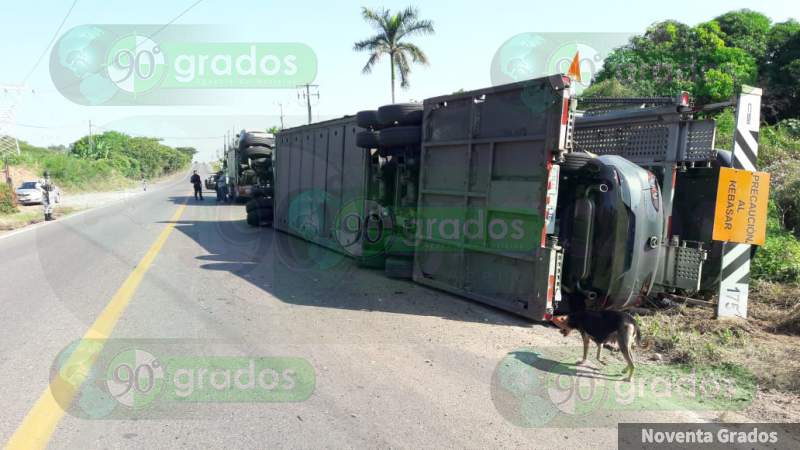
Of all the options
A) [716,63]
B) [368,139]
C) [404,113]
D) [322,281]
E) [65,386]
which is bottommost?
[65,386]

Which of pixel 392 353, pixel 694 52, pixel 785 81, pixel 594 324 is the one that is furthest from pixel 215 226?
pixel 785 81

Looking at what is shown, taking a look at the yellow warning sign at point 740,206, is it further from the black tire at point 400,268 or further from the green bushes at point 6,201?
the green bushes at point 6,201

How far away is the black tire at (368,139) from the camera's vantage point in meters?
8.32

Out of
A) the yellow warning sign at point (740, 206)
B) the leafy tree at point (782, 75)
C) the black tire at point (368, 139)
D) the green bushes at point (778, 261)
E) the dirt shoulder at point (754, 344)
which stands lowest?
the dirt shoulder at point (754, 344)

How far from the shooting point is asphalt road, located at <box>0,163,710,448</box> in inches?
132

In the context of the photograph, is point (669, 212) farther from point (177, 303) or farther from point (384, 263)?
point (177, 303)

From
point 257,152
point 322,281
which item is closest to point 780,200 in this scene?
point 322,281

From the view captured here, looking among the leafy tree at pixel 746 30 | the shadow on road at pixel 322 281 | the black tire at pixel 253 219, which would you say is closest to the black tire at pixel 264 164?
the black tire at pixel 253 219

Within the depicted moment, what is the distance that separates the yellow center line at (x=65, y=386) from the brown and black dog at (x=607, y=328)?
3.98 m

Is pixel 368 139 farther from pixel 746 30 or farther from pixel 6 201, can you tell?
pixel 746 30

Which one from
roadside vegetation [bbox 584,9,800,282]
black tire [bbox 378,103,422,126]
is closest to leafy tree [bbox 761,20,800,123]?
roadside vegetation [bbox 584,9,800,282]

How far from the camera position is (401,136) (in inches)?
311

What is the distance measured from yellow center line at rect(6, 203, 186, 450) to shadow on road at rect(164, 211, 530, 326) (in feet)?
6.38

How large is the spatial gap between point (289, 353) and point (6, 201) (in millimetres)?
21305
